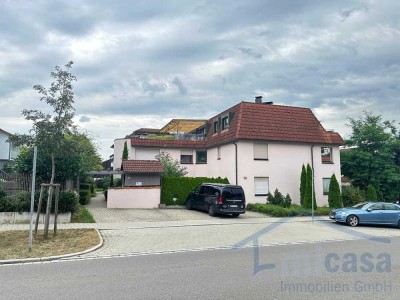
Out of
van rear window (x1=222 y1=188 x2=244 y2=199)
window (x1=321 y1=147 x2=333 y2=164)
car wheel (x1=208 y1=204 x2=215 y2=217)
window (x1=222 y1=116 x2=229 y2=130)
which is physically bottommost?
car wheel (x1=208 y1=204 x2=215 y2=217)

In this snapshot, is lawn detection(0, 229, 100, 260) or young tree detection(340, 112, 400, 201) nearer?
lawn detection(0, 229, 100, 260)

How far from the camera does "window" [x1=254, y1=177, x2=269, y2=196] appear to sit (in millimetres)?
25500

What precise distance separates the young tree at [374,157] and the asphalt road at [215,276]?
68.8 feet

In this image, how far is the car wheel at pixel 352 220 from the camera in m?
18.0

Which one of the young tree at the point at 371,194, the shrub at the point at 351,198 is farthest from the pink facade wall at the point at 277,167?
the young tree at the point at 371,194

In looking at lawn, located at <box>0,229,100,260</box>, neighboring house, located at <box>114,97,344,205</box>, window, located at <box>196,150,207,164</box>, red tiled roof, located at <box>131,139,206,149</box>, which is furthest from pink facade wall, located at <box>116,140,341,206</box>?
lawn, located at <box>0,229,100,260</box>

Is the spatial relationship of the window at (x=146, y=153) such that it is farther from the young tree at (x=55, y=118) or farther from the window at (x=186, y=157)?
the young tree at (x=55, y=118)

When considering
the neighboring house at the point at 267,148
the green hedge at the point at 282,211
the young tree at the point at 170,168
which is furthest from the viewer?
the young tree at the point at 170,168

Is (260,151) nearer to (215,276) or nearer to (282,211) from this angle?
(282,211)

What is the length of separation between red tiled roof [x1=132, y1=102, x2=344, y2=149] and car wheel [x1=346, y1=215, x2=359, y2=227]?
9.36 m

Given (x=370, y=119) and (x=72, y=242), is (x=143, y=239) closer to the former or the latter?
(x=72, y=242)

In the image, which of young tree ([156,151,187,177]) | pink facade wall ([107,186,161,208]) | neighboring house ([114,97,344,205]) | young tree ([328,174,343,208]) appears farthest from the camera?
young tree ([156,151,187,177])

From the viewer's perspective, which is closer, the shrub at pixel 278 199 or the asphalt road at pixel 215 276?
the asphalt road at pixel 215 276

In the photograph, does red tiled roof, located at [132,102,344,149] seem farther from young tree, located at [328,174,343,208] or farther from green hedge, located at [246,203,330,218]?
green hedge, located at [246,203,330,218]
